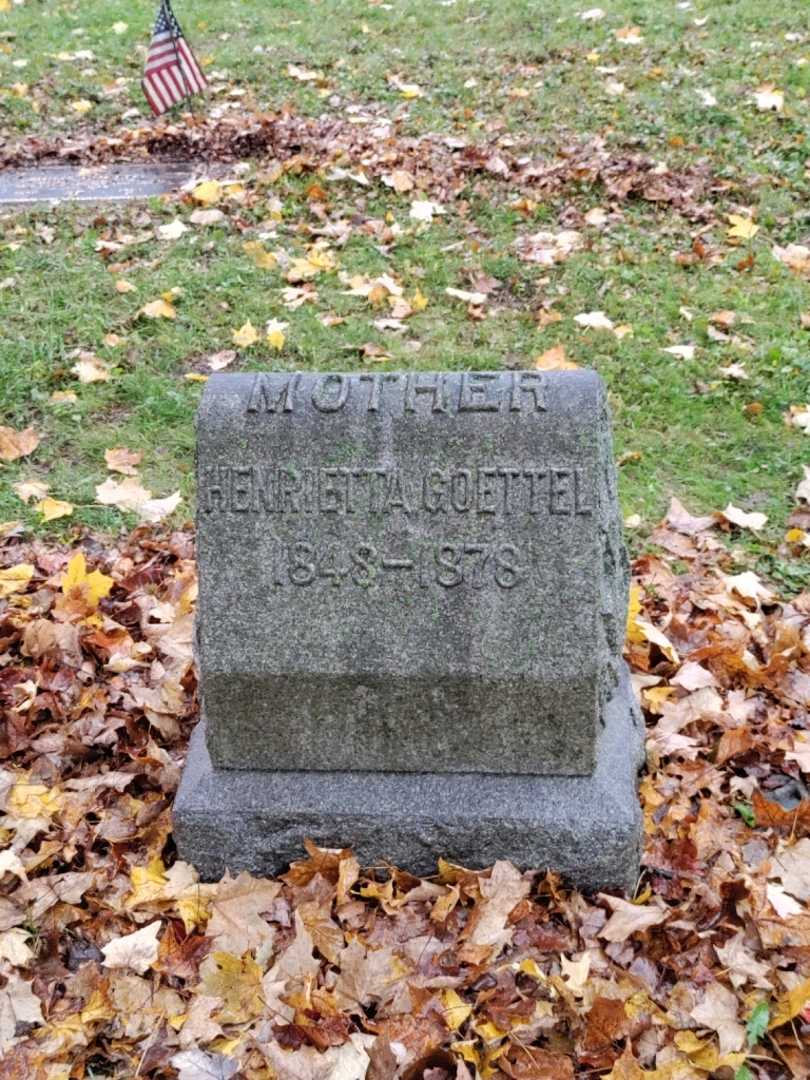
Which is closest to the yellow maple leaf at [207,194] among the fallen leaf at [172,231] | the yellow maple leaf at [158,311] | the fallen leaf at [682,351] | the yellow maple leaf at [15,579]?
the fallen leaf at [172,231]

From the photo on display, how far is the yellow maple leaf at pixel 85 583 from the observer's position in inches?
145

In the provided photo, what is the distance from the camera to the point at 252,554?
241 cm

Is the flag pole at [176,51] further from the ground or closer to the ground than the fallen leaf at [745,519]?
further from the ground

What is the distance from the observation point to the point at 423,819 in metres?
2.53

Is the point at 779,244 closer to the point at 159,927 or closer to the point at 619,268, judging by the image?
the point at 619,268

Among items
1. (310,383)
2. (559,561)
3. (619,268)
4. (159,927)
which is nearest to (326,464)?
(310,383)

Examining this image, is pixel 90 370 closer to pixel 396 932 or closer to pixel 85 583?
pixel 85 583

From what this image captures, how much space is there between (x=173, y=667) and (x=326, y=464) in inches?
53.9

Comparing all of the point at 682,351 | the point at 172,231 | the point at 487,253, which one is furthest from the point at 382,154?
the point at 682,351

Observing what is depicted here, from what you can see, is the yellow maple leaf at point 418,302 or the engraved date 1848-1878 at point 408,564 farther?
the yellow maple leaf at point 418,302

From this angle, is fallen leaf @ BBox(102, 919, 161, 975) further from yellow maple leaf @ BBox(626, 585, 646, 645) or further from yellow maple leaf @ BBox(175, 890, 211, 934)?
yellow maple leaf @ BBox(626, 585, 646, 645)

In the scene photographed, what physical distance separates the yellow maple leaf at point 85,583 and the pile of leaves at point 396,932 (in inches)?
15.4

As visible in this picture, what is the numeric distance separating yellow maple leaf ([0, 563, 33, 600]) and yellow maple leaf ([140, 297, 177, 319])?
1.99m

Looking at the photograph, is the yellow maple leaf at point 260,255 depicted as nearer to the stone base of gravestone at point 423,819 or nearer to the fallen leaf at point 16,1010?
the stone base of gravestone at point 423,819
